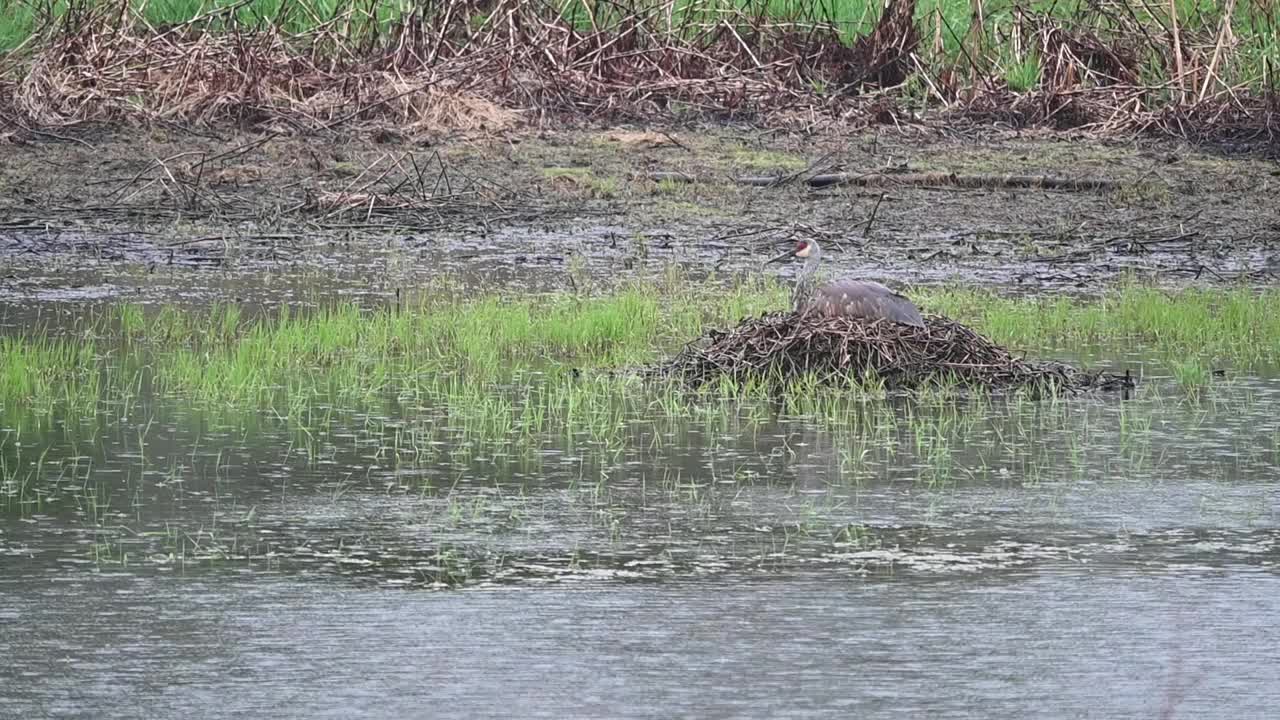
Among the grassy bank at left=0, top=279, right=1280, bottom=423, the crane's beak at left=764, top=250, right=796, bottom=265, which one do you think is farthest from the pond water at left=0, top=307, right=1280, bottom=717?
the crane's beak at left=764, top=250, right=796, bottom=265

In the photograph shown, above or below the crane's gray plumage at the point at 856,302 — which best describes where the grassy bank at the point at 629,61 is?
above

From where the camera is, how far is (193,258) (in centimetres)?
1290

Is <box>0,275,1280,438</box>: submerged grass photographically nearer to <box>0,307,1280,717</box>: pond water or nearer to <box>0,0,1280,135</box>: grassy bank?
<box>0,307,1280,717</box>: pond water

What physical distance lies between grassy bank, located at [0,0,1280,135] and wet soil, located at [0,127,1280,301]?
54 centimetres

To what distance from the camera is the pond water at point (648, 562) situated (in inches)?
206

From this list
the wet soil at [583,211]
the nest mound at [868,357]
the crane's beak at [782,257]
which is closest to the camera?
the nest mound at [868,357]

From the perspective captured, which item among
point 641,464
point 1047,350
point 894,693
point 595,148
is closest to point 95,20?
point 595,148

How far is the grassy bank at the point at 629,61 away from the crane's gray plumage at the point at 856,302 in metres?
7.13

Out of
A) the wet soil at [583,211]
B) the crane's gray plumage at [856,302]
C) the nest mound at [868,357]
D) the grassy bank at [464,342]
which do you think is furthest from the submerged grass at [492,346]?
the wet soil at [583,211]

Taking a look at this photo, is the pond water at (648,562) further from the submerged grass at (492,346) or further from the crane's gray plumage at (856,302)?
the crane's gray plumage at (856,302)

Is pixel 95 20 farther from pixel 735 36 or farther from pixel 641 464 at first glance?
pixel 641 464

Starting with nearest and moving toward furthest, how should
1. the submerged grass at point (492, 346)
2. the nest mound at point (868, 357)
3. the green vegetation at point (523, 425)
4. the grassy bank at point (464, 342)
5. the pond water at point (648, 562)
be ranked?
the pond water at point (648, 562) → the green vegetation at point (523, 425) → the submerged grass at point (492, 346) → the grassy bank at point (464, 342) → the nest mound at point (868, 357)

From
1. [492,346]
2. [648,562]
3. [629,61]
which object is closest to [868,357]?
[492,346]

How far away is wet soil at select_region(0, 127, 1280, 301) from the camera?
499 inches
